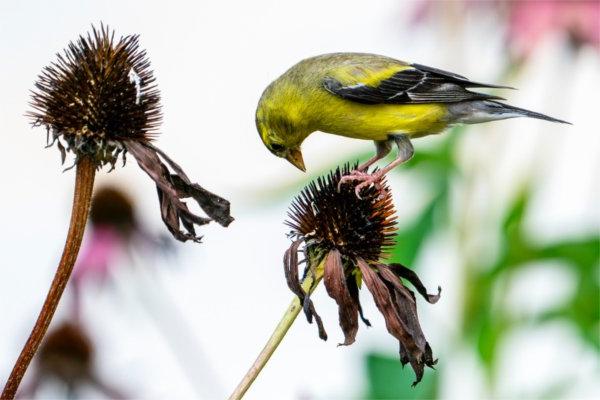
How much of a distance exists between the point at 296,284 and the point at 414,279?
1.39 ft

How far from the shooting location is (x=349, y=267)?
3625 mm

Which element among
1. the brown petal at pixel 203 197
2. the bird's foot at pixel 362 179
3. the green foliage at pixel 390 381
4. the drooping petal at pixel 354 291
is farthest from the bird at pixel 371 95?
the brown petal at pixel 203 197

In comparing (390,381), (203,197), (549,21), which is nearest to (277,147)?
(390,381)

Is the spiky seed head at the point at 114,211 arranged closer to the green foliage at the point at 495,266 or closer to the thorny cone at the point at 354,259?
the green foliage at the point at 495,266

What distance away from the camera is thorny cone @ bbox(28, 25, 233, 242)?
313cm

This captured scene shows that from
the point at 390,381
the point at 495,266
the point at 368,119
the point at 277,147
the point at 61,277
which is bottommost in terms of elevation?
the point at 390,381

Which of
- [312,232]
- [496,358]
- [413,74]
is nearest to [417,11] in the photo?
[413,74]

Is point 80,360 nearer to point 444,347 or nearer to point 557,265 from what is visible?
point 444,347

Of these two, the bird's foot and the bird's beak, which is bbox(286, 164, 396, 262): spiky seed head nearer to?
the bird's foot

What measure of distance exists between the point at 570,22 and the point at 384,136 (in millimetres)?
1474

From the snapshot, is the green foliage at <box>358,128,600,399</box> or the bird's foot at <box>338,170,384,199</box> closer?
the bird's foot at <box>338,170,384,199</box>

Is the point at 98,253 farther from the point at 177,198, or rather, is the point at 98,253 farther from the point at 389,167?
the point at 177,198

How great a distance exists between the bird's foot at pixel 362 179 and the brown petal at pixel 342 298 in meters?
0.54

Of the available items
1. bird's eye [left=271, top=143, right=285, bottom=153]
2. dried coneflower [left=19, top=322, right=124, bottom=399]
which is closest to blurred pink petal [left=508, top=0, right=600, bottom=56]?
bird's eye [left=271, top=143, right=285, bottom=153]
